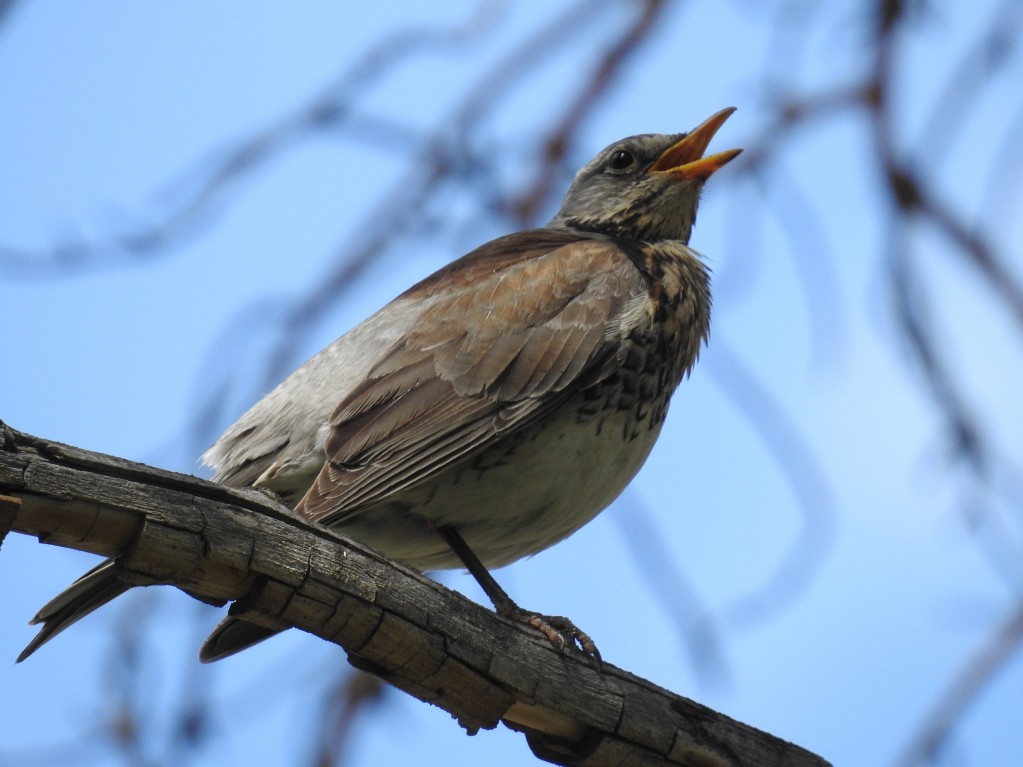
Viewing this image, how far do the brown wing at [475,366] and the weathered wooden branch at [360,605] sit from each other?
772mm

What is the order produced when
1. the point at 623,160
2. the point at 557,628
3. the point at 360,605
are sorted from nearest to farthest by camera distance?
the point at 360,605, the point at 557,628, the point at 623,160

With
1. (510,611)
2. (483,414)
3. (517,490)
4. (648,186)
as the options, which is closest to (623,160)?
(648,186)

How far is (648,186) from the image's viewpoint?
6.08 metres

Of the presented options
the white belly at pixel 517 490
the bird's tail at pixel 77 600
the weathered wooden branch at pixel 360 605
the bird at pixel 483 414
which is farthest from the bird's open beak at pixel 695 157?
the bird's tail at pixel 77 600

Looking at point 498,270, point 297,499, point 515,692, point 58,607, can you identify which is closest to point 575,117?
point 498,270

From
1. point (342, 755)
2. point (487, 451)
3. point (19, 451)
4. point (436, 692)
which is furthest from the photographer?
point (487, 451)

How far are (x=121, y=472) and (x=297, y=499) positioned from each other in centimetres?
161

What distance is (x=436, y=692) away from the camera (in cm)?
376

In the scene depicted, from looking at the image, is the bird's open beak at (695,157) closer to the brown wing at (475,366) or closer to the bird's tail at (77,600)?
the brown wing at (475,366)

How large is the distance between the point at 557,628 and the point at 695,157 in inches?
107

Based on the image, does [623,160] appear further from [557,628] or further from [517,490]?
[557,628]

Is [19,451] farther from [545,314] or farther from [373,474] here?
[545,314]

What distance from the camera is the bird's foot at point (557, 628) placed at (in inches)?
168

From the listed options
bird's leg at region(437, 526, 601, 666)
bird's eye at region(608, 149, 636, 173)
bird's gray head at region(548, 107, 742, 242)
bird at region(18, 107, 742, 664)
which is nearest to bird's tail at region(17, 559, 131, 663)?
bird at region(18, 107, 742, 664)
